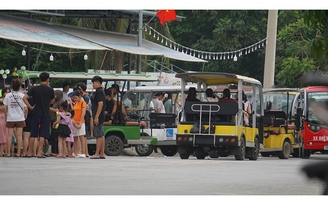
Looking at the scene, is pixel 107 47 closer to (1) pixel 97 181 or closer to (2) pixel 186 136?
(2) pixel 186 136

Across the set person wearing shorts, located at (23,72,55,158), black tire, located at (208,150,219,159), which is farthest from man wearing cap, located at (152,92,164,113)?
person wearing shorts, located at (23,72,55,158)

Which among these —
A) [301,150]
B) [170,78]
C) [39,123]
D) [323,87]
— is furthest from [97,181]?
[170,78]

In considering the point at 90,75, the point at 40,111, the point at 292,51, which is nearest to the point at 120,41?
the point at 90,75

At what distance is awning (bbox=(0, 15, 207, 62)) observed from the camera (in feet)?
86.6

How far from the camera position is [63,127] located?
19500mm

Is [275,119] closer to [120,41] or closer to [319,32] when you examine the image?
[120,41]

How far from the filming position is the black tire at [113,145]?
23.6 meters

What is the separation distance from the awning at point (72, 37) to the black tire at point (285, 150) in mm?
7536

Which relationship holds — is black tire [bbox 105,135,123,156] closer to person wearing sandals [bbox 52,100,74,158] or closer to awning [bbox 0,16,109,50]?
person wearing sandals [bbox 52,100,74,158]

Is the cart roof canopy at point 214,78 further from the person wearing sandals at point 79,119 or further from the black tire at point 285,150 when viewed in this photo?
the person wearing sandals at point 79,119

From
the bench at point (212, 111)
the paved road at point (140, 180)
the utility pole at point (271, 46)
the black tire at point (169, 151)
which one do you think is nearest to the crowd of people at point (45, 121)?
the paved road at point (140, 180)

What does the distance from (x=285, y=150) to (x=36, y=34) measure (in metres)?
8.94

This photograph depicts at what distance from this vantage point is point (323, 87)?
3389mm

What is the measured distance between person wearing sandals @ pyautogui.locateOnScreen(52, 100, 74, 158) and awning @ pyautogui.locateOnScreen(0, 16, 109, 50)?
4.98 meters
